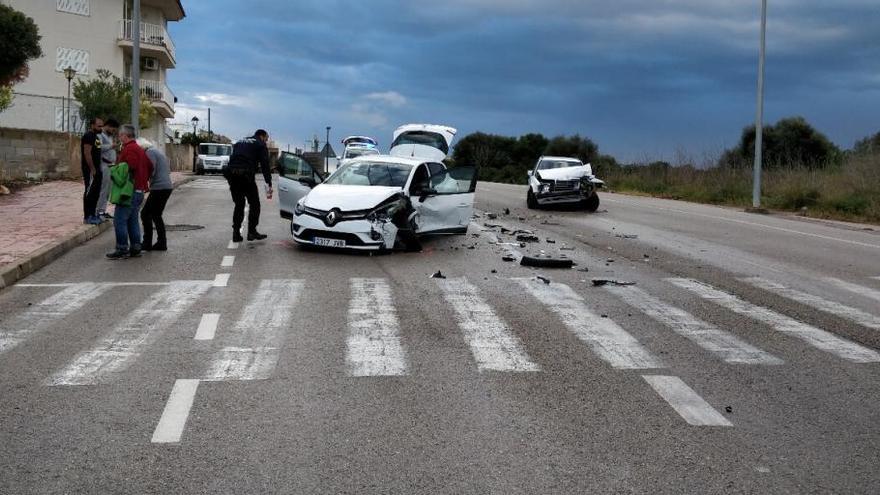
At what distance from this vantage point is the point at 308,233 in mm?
14477

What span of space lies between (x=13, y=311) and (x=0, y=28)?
3000cm

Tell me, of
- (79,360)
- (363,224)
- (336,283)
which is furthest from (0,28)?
(79,360)

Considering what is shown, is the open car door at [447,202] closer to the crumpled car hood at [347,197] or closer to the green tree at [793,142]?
the crumpled car hood at [347,197]

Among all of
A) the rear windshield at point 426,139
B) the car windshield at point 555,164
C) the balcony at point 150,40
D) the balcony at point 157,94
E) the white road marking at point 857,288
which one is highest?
the balcony at point 150,40

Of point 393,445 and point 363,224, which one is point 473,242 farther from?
point 393,445

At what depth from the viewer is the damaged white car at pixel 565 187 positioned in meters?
25.8

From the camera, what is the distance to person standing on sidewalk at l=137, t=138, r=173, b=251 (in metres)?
14.2

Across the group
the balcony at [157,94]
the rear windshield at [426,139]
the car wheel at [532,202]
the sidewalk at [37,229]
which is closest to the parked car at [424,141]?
the rear windshield at [426,139]

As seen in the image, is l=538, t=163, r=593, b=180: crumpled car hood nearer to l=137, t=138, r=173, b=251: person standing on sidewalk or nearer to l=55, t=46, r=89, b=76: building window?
l=137, t=138, r=173, b=251: person standing on sidewalk

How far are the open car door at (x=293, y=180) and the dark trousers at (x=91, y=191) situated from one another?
3066 millimetres

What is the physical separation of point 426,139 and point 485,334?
18.6 meters

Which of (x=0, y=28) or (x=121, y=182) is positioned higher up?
(x=0, y=28)

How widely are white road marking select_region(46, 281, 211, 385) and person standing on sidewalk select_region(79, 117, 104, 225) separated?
5508mm

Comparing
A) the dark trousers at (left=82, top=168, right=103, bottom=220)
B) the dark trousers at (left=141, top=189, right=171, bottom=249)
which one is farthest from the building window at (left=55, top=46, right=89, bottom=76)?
the dark trousers at (left=141, top=189, right=171, bottom=249)
